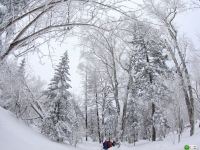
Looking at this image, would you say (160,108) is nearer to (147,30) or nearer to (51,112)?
(51,112)

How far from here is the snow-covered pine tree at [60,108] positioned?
19.5 m

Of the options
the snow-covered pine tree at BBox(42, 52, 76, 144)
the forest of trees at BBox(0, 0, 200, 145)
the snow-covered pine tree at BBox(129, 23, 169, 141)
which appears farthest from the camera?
the snow-covered pine tree at BBox(129, 23, 169, 141)

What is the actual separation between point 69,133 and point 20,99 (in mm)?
9068

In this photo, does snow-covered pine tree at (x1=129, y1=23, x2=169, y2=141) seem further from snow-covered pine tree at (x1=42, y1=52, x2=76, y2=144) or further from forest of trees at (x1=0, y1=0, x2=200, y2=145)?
snow-covered pine tree at (x1=42, y1=52, x2=76, y2=144)

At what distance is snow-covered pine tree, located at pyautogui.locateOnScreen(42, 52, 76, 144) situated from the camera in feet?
64.0

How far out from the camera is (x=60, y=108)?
2150cm

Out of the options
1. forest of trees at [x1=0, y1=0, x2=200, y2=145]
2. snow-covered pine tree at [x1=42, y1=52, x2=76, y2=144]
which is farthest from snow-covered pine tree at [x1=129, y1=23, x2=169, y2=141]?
snow-covered pine tree at [x1=42, y1=52, x2=76, y2=144]

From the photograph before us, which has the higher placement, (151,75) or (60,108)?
(151,75)

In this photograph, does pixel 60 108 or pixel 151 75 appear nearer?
pixel 60 108

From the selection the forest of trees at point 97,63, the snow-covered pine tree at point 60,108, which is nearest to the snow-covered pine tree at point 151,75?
the forest of trees at point 97,63

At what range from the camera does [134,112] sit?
120 ft

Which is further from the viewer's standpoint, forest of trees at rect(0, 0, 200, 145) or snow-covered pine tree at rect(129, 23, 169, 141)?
snow-covered pine tree at rect(129, 23, 169, 141)

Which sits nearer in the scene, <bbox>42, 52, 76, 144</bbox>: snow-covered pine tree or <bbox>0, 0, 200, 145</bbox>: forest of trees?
<bbox>0, 0, 200, 145</bbox>: forest of trees

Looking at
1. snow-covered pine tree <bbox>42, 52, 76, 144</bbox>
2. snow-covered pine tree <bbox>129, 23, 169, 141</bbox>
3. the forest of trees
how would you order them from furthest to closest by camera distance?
snow-covered pine tree <bbox>129, 23, 169, 141</bbox> < snow-covered pine tree <bbox>42, 52, 76, 144</bbox> < the forest of trees
